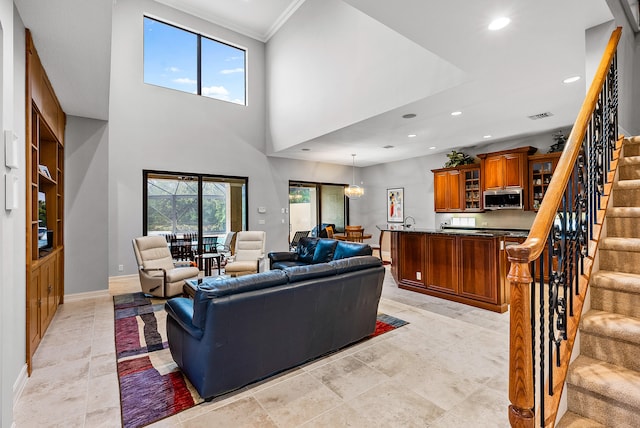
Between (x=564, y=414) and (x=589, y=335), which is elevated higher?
(x=589, y=335)

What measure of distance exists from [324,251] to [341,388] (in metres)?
2.91

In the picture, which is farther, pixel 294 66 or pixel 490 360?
pixel 294 66

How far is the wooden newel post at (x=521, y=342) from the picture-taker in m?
1.21

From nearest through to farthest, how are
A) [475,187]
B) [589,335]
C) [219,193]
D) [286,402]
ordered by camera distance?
[589,335] → [286,402] → [475,187] → [219,193]

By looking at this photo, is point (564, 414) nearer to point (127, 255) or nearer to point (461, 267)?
point (461, 267)

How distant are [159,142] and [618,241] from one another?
23.4ft

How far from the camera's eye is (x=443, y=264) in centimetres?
471

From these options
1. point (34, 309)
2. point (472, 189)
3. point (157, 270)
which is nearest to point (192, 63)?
point (157, 270)


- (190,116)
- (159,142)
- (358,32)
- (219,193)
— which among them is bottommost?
(219,193)

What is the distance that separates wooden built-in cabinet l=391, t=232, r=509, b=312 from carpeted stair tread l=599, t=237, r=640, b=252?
2180mm

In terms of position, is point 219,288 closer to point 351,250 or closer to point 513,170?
point 351,250

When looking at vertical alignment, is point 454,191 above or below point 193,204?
above

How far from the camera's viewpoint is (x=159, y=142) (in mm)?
6520

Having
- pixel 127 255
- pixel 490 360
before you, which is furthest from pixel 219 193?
pixel 490 360
